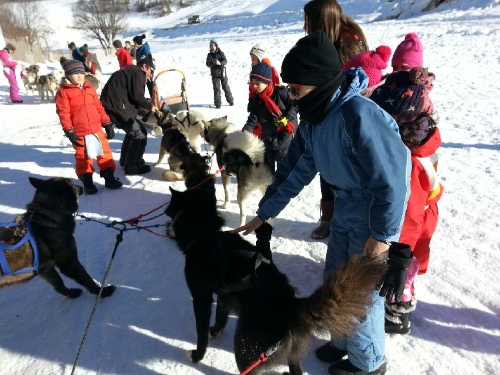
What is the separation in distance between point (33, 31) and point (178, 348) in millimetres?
38323

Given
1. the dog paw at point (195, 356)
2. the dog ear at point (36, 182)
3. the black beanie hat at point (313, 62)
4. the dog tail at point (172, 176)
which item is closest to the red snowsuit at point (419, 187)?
the black beanie hat at point (313, 62)

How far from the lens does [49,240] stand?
2.61 meters

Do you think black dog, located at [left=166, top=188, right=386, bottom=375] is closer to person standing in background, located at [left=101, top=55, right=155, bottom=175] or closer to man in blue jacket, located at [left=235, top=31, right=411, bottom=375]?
man in blue jacket, located at [left=235, top=31, right=411, bottom=375]

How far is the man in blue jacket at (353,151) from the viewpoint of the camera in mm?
1393

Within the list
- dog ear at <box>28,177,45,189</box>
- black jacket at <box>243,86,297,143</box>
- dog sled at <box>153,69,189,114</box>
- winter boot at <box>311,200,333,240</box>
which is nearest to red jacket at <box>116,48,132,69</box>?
dog sled at <box>153,69,189,114</box>

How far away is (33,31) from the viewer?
30984mm

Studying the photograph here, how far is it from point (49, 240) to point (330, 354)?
2281 millimetres

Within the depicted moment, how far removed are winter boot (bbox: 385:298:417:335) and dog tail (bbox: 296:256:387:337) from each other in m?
1.01

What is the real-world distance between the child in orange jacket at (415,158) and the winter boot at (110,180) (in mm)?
3985

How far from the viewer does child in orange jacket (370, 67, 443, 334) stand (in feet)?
6.61

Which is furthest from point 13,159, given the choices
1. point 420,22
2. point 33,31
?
point 33,31

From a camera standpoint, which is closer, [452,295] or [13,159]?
[452,295]

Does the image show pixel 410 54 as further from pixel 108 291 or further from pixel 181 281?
pixel 108 291

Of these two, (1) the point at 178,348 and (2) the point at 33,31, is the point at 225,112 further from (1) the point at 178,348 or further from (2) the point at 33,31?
A: (2) the point at 33,31
